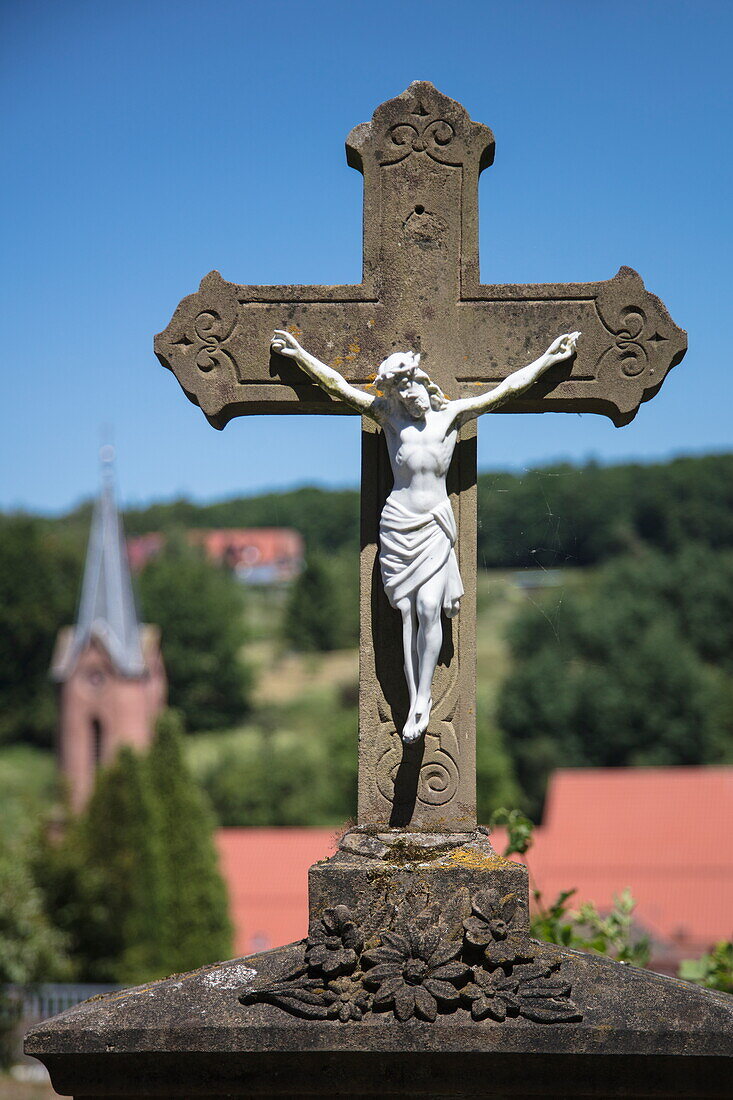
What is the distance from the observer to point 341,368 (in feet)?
17.3

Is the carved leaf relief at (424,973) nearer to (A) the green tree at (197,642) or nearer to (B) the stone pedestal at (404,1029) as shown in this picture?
(B) the stone pedestal at (404,1029)

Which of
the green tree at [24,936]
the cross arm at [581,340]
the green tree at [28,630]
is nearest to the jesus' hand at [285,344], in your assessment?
the cross arm at [581,340]

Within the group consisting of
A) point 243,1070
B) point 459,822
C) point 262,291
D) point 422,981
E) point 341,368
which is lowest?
point 243,1070

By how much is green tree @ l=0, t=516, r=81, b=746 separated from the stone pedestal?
66.3 metres

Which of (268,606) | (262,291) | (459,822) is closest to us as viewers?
(459,822)

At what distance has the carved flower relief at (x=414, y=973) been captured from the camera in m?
4.21

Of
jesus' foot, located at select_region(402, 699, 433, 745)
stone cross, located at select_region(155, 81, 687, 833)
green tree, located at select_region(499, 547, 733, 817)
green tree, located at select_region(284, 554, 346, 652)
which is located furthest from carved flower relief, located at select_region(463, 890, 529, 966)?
green tree, located at select_region(284, 554, 346, 652)

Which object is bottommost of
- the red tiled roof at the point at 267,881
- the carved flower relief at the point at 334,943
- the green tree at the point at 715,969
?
the red tiled roof at the point at 267,881

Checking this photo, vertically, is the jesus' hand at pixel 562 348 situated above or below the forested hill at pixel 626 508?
below

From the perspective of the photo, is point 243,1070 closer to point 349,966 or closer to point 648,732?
point 349,966

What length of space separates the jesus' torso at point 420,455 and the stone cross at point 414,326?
23 centimetres

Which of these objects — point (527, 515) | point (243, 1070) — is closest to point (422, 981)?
point (243, 1070)

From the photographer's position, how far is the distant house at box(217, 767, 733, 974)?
3067 cm

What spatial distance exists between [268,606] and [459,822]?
291ft
